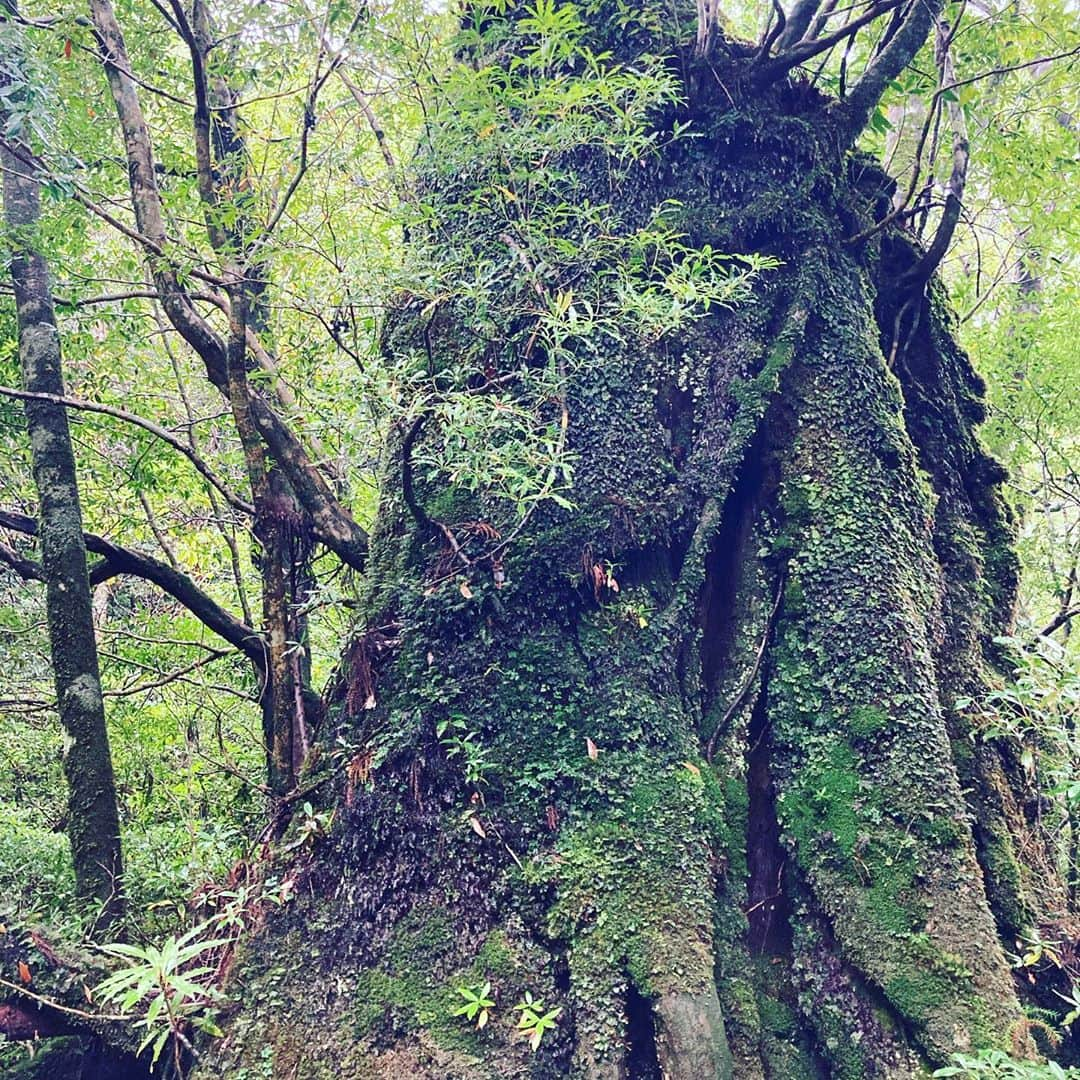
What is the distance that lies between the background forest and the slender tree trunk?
173 millimetres

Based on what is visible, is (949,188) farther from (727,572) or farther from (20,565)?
(20,565)

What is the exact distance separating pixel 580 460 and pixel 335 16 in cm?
263

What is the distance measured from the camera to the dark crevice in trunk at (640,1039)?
291 cm

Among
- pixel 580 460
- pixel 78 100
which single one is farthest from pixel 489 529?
pixel 78 100

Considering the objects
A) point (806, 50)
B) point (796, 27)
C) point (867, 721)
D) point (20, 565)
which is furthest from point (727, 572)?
point (20, 565)

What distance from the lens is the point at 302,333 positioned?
19.3 ft

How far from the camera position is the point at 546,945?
3107 millimetres

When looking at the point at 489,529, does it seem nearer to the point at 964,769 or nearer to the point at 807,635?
the point at 807,635

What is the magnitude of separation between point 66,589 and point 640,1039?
366cm

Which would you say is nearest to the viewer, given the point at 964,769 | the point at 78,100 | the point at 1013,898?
the point at 1013,898

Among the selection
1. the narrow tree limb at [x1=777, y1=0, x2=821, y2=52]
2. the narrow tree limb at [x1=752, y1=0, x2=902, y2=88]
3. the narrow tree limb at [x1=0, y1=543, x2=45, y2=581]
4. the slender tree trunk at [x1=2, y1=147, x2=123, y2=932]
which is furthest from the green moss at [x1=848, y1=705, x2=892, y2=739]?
the narrow tree limb at [x1=0, y1=543, x2=45, y2=581]

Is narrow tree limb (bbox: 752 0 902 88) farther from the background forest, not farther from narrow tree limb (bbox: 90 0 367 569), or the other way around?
narrow tree limb (bbox: 90 0 367 569)

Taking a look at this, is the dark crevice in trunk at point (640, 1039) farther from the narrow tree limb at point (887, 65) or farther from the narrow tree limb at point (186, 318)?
the narrow tree limb at point (887, 65)

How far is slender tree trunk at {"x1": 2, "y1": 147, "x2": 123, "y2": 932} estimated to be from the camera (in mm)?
4031
